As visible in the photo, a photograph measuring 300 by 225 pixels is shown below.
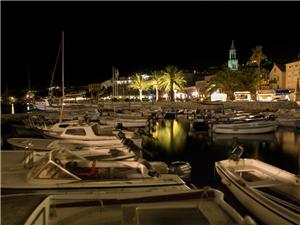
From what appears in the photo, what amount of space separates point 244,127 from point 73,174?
2805 centimetres

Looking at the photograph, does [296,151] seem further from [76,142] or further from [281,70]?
[281,70]

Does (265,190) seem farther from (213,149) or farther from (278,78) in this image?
(278,78)

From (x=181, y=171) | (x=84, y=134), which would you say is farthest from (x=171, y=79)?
(x=181, y=171)

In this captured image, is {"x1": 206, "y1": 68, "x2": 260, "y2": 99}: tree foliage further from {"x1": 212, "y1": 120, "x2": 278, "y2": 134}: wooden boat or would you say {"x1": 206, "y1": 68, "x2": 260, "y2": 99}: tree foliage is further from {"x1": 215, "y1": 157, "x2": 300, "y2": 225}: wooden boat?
{"x1": 215, "y1": 157, "x2": 300, "y2": 225}: wooden boat

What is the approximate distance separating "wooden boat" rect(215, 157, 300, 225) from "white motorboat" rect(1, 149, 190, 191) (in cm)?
250

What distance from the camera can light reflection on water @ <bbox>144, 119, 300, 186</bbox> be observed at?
2181cm

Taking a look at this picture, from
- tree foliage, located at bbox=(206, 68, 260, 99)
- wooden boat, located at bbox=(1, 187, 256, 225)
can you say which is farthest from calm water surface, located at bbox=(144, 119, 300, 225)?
tree foliage, located at bbox=(206, 68, 260, 99)

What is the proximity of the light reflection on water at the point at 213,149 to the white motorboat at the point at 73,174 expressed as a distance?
6.35m

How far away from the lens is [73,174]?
35.2 feet

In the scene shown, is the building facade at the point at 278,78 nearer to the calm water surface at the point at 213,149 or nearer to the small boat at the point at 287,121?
the small boat at the point at 287,121

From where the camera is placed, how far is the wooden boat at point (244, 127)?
118ft

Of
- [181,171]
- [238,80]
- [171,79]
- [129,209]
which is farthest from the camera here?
[171,79]

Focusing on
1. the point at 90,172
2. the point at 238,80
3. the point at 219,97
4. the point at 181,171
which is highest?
the point at 238,80

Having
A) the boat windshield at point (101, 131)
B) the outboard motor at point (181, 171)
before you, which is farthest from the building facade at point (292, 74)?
the outboard motor at point (181, 171)
